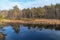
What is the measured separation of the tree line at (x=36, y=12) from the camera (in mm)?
17734

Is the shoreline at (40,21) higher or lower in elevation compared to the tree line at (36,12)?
lower

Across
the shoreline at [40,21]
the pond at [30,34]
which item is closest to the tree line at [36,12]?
the shoreline at [40,21]

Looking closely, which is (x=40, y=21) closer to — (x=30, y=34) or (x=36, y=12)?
(x=36, y=12)

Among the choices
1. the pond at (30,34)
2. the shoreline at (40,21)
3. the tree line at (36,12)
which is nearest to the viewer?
the pond at (30,34)

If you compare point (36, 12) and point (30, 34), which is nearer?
point (30, 34)

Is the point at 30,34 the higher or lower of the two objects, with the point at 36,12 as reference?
lower

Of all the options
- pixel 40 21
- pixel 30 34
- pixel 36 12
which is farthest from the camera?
pixel 36 12

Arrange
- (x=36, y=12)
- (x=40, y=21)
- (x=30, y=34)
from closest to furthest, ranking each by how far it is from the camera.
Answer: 1. (x=30, y=34)
2. (x=40, y=21)
3. (x=36, y=12)

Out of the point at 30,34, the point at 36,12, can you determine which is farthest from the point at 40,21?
the point at 30,34

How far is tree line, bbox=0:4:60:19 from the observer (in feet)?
58.2

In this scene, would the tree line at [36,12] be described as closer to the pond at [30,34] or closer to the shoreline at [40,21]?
the shoreline at [40,21]

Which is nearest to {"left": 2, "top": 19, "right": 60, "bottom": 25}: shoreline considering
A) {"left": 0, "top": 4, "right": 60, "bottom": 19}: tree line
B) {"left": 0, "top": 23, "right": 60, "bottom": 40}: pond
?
{"left": 0, "top": 4, "right": 60, "bottom": 19}: tree line

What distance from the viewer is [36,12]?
1934cm

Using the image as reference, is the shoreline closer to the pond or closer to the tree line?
the tree line
